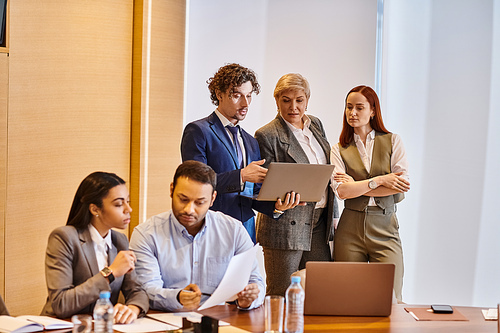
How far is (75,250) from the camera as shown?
7.74 ft

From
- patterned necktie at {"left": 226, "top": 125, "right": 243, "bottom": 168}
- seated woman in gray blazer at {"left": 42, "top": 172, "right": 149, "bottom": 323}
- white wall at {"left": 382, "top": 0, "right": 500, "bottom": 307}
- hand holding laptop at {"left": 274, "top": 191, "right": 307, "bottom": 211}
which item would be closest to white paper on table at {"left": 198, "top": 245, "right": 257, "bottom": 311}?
seated woman in gray blazer at {"left": 42, "top": 172, "right": 149, "bottom": 323}

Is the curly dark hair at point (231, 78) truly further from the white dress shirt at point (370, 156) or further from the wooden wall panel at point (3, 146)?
the wooden wall panel at point (3, 146)

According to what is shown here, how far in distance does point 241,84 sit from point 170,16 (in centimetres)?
134

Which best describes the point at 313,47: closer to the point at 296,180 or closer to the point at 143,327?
the point at 296,180

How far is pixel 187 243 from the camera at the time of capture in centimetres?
262

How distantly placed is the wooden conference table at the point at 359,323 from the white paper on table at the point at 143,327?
22 centimetres

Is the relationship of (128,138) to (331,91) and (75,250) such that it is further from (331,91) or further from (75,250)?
(75,250)

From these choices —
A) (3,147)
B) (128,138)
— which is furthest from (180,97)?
(3,147)

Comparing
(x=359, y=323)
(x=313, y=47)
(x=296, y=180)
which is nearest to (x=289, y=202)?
(x=296, y=180)

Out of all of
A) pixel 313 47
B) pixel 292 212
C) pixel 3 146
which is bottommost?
pixel 292 212

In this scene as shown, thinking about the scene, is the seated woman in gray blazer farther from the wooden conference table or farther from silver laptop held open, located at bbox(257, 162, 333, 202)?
silver laptop held open, located at bbox(257, 162, 333, 202)

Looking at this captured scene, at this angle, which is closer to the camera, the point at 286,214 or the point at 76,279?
the point at 76,279

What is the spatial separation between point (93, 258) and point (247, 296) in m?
0.62

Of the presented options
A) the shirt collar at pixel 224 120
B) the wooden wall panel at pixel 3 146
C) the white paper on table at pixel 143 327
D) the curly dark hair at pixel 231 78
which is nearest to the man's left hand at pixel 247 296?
the white paper on table at pixel 143 327
